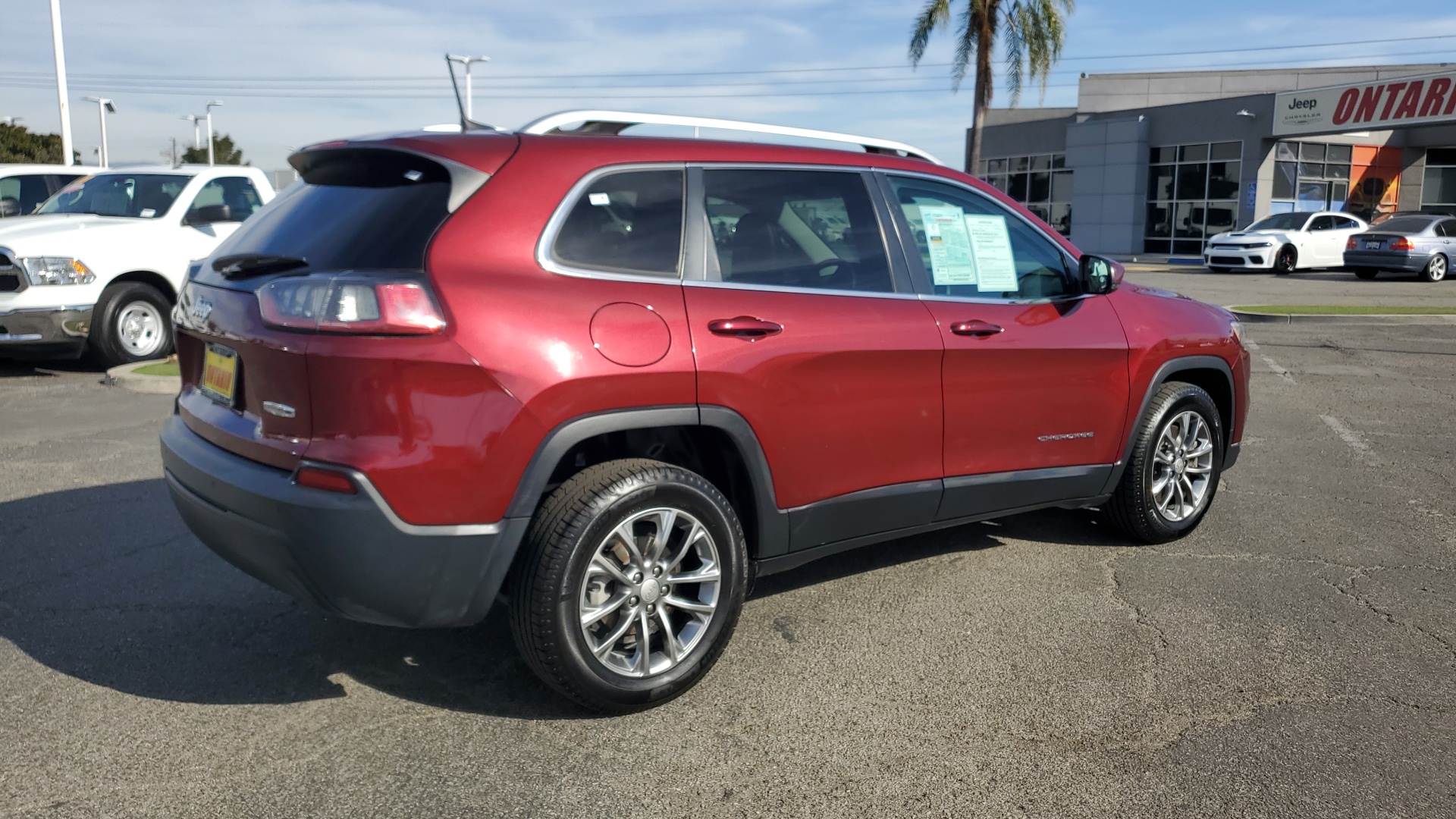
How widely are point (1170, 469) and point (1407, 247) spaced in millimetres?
22652

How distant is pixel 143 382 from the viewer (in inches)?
379

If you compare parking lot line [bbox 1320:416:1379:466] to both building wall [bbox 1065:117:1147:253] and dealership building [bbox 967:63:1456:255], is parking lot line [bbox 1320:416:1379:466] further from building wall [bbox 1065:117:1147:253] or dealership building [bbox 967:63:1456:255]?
building wall [bbox 1065:117:1147:253]

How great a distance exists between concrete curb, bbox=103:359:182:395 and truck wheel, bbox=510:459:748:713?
7238 mm

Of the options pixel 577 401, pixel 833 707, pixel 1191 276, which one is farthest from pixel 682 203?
pixel 1191 276

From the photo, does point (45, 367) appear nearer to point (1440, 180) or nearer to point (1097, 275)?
point (1097, 275)

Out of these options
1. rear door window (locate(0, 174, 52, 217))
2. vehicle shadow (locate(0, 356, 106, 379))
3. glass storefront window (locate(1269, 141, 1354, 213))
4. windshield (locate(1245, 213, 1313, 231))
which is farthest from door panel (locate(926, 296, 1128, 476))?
glass storefront window (locate(1269, 141, 1354, 213))

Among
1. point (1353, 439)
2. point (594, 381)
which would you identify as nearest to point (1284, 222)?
point (1353, 439)

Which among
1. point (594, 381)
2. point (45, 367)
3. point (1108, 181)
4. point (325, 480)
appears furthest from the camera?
Answer: point (1108, 181)

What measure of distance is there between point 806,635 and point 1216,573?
1.97 m

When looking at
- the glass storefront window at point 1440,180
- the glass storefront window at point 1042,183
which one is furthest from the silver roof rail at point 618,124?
the glass storefront window at point 1440,180

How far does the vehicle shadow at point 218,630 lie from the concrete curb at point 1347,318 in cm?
1201

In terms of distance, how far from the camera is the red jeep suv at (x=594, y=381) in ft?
10.2

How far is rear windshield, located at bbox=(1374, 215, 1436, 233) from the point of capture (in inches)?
971

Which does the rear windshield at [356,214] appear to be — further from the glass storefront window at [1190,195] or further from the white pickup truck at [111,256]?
the glass storefront window at [1190,195]
